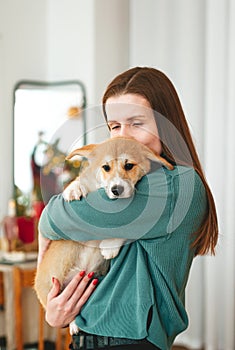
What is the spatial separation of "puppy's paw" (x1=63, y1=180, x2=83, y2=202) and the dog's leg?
4.6 inches

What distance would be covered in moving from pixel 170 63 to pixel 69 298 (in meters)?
2.97

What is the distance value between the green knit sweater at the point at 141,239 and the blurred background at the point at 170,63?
78.4 inches

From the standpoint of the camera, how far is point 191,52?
162 inches

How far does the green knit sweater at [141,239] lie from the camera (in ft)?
4.66

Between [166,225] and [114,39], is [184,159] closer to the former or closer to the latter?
[166,225]

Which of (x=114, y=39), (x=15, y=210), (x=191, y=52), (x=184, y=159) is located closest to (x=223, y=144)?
(x=191, y=52)

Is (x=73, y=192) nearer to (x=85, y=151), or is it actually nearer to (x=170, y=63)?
(x=85, y=151)

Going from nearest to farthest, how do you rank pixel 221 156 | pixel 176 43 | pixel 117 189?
pixel 117 189, pixel 221 156, pixel 176 43

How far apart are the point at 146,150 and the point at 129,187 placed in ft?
0.32

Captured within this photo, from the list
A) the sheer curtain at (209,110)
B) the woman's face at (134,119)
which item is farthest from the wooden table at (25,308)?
the woman's face at (134,119)

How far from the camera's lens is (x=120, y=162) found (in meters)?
1.41

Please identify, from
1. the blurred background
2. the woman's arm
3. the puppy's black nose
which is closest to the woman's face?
the puppy's black nose

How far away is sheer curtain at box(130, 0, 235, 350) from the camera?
12.6 feet

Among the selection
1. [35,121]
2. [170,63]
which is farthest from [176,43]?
[35,121]
